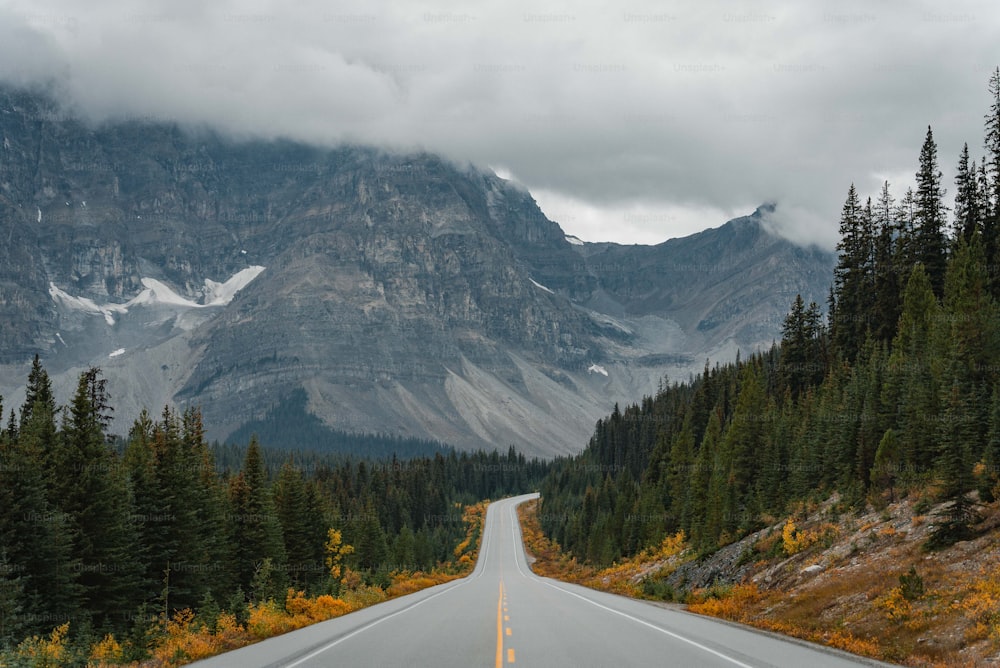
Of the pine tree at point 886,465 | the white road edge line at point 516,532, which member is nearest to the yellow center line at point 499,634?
the pine tree at point 886,465

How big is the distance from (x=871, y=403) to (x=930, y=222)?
29.0 m

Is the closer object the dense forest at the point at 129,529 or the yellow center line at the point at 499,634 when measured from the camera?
the yellow center line at the point at 499,634

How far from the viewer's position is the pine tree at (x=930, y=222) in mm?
62656

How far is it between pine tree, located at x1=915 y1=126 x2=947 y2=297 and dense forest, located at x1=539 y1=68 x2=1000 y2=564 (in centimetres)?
11

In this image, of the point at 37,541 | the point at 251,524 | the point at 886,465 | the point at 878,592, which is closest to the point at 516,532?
the point at 251,524

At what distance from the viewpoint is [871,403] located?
42469 millimetres

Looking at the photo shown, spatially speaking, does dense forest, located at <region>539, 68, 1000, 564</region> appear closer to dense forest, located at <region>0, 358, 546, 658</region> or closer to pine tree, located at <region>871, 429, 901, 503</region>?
pine tree, located at <region>871, 429, 901, 503</region>

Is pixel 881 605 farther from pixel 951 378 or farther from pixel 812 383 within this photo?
pixel 812 383

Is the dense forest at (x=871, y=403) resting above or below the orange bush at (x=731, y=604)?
above

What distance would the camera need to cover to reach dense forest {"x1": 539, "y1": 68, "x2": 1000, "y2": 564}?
3309 cm

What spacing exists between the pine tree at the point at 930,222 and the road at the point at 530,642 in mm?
45454

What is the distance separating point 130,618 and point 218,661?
24.1 meters

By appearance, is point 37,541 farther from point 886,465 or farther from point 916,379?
point 916,379

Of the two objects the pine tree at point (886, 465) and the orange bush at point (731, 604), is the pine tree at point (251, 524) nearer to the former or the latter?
the orange bush at point (731, 604)
